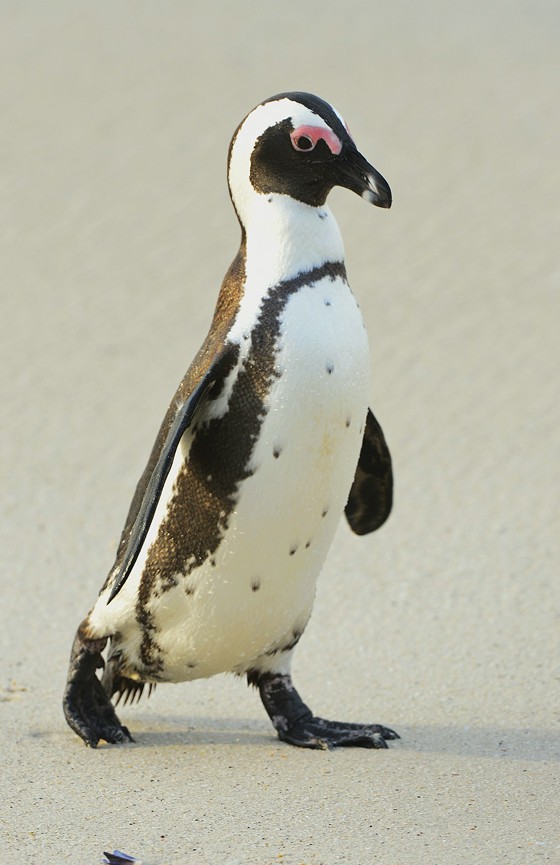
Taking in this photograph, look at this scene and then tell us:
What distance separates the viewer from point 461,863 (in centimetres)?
238

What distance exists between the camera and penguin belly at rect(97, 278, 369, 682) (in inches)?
106

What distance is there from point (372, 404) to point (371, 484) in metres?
2.38

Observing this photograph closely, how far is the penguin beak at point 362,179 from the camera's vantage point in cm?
275

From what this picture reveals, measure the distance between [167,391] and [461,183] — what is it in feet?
8.13

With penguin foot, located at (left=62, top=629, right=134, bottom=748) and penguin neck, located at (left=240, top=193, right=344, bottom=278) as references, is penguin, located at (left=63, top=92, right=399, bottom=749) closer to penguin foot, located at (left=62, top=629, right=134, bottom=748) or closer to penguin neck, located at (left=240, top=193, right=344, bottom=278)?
penguin neck, located at (left=240, top=193, right=344, bottom=278)

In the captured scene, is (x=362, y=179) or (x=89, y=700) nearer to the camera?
(x=362, y=179)

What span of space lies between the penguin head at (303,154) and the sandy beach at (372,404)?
3.84 feet

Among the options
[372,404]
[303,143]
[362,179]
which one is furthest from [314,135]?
[372,404]

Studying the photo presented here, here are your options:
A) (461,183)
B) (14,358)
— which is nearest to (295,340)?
(14,358)

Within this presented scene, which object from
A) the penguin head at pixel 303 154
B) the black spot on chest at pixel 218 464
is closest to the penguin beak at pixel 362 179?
the penguin head at pixel 303 154

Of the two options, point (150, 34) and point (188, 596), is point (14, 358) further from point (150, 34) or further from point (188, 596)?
point (150, 34)

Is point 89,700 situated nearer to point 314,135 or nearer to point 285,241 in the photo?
point 285,241

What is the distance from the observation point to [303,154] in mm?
2750

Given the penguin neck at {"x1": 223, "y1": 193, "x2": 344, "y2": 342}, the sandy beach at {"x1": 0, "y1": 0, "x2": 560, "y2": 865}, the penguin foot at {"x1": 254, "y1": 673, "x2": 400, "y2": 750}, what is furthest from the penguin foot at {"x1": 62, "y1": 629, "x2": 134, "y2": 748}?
the penguin neck at {"x1": 223, "y1": 193, "x2": 344, "y2": 342}
